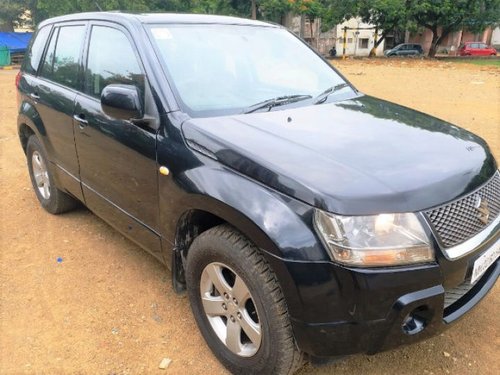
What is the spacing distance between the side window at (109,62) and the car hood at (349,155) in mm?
702

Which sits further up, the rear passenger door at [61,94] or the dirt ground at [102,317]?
the rear passenger door at [61,94]

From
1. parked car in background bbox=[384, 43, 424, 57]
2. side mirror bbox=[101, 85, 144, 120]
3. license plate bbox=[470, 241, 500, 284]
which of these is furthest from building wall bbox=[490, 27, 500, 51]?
side mirror bbox=[101, 85, 144, 120]

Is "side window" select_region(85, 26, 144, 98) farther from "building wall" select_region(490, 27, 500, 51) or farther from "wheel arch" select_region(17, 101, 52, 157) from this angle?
"building wall" select_region(490, 27, 500, 51)

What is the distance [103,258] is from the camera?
12.7ft

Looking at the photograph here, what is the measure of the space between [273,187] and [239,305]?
0.65 meters

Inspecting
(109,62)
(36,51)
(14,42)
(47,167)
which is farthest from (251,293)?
(14,42)

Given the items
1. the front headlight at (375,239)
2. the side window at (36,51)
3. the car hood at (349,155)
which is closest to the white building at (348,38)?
the side window at (36,51)

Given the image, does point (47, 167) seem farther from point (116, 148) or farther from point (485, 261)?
point (485, 261)

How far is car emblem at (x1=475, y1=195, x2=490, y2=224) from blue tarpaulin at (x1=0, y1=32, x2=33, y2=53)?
29812 mm

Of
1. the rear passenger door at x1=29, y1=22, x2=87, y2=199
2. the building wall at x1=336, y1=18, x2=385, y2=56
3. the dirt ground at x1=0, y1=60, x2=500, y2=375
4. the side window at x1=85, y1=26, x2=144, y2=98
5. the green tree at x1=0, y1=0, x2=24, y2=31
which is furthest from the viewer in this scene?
the building wall at x1=336, y1=18, x2=385, y2=56

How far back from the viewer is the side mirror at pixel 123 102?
2.68 m

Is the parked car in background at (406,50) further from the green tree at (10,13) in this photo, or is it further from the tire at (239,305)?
the tire at (239,305)

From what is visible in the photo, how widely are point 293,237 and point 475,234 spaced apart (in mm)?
902

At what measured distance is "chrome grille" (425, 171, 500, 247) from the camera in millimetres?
2057
